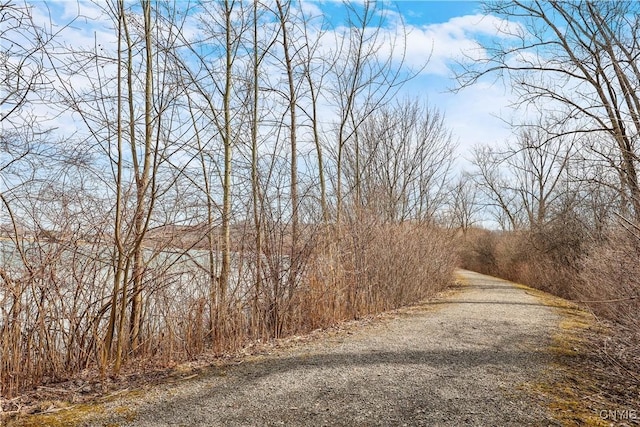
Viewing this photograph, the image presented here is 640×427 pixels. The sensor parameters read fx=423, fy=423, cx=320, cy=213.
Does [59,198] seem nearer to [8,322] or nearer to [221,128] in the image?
[8,322]

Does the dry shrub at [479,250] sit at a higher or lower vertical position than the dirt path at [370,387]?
higher

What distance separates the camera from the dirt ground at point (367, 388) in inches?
116

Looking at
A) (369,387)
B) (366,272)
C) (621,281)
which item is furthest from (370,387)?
(366,272)

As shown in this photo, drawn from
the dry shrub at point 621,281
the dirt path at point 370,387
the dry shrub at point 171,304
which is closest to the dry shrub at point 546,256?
the dry shrub at point 621,281

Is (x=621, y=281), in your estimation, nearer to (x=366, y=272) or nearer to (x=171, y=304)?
(x=366, y=272)

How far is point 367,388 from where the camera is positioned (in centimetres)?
352

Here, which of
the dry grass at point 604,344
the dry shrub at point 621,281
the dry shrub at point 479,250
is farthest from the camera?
the dry shrub at point 479,250

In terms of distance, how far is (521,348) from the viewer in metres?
4.93

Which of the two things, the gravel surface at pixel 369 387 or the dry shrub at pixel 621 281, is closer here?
the gravel surface at pixel 369 387

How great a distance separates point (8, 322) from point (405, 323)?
508cm

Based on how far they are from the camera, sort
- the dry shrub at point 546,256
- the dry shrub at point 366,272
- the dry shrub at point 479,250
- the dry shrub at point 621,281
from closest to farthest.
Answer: the dry shrub at point 621,281, the dry shrub at point 366,272, the dry shrub at point 546,256, the dry shrub at point 479,250

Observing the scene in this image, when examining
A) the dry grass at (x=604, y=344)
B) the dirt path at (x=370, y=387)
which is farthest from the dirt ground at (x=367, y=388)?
the dry grass at (x=604, y=344)

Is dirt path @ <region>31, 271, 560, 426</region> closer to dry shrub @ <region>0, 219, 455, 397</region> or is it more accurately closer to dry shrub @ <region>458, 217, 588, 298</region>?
dry shrub @ <region>0, 219, 455, 397</region>

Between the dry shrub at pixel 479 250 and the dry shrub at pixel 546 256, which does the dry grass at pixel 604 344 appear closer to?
the dry shrub at pixel 546 256
